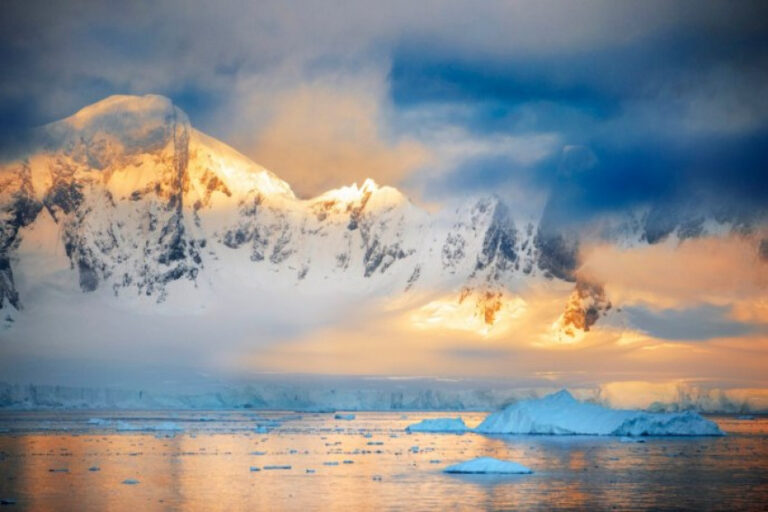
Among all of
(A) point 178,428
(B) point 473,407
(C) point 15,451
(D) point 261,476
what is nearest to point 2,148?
(B) point 473,407

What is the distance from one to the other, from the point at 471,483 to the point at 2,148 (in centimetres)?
15548

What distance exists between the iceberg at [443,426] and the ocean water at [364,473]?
24.0ft

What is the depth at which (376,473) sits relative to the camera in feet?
224

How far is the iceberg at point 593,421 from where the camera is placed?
3999 inches

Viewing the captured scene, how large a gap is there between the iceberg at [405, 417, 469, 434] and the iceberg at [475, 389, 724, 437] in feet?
21.9

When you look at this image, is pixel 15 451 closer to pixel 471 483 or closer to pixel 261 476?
pixel 261 476

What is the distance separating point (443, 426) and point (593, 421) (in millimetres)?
15456

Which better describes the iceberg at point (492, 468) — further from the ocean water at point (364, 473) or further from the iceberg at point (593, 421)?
the iceberg at point (593, 421)

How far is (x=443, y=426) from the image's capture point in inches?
4469

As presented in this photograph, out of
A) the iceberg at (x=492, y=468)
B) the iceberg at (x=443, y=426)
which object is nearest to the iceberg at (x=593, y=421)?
the iceberg at (x=443, y=426)

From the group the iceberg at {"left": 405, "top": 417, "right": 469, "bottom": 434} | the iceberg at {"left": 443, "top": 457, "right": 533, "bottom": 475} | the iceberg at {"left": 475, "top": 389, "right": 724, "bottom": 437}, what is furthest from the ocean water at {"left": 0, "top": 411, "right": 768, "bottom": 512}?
the iceberg at {"left": 405, "top": 417, "right": 469, "bottom": 434}

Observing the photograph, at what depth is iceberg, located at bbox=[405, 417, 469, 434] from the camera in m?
Answer: 112

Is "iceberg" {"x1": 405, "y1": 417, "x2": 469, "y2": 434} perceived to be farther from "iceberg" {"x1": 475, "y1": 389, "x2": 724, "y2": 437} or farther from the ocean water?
the ocean water

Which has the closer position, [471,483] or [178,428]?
[471,483]
